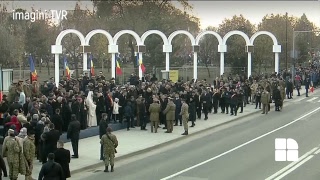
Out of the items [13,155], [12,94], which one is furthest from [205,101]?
[13,155]

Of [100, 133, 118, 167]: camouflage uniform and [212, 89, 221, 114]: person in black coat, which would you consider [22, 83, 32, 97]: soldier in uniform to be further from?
[212, 89, 221, 114]: person in black coat

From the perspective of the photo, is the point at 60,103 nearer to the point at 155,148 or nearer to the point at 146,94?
the point at 155,148

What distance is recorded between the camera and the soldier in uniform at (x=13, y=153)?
15.5m

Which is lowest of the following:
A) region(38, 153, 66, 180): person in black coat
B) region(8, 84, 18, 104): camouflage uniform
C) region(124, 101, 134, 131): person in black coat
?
region(38, 153, 66, 180): person in black coat

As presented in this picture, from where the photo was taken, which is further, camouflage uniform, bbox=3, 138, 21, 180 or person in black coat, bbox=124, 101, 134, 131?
person in black coat, bbox=124, 101, 134, 131

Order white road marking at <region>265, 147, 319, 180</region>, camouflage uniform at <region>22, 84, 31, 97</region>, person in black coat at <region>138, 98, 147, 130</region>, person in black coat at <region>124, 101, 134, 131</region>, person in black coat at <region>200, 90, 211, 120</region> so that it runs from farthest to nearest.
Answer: person in black coat at <region>200, 90, 211, 120</region>, person in black coat at <region>138, 98, 147, 130</region>, person in black coat at <region>124, 101, 134, 131</region>, camouflage uniform at <region>22, 84, 31, 97</region>, white road marking at <region>265, 147, 319, 180</region>

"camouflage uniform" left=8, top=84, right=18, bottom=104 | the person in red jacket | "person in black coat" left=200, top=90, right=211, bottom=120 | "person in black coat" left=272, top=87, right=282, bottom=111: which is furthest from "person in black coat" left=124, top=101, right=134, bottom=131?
"person in black coat" left=272, top=87, right=282, bottom=111

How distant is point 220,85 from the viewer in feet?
115

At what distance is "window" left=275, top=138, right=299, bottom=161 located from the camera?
2067cm

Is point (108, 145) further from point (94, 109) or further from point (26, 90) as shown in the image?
point (26, 90)

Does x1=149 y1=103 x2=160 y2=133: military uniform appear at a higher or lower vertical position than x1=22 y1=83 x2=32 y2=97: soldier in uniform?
lower

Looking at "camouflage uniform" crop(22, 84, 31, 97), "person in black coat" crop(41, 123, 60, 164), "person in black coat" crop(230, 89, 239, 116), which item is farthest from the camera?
"person in black coat" crop(230, 89, 239, 116)

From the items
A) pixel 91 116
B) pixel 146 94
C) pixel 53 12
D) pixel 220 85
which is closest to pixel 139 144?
pixel 91 116

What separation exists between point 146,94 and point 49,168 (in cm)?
1549
